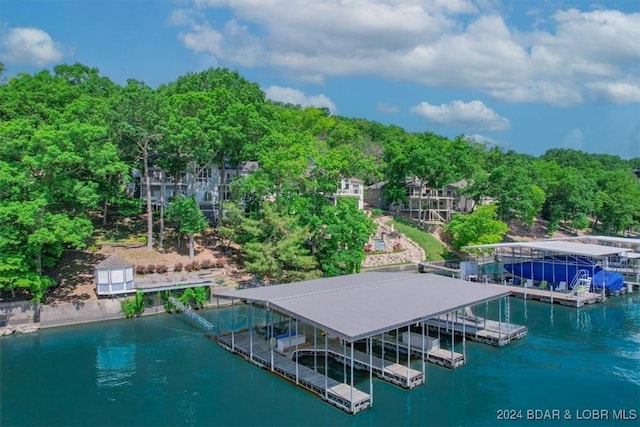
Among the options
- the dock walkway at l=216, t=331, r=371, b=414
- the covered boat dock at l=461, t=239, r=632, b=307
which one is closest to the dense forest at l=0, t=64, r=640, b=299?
the dock walkway at l=216, t=331, r=371, b=414

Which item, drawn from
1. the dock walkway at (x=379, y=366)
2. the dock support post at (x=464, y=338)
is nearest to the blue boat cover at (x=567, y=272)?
the dock support post at (x=464, y=338)

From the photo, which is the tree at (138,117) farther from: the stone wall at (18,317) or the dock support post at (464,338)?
the dock support post at (464,338)

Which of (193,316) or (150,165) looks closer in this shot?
(193,316)

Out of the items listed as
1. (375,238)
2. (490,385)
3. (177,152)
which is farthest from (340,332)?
(375,238)

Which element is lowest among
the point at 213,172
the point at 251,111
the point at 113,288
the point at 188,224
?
the point at 113,288

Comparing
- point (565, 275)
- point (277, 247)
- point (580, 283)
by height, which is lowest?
point (580, 283)

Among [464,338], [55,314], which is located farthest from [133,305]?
[464,338]

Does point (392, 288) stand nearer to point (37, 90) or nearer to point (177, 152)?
point (177, 152)

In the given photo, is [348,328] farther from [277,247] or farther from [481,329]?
[277,247]
